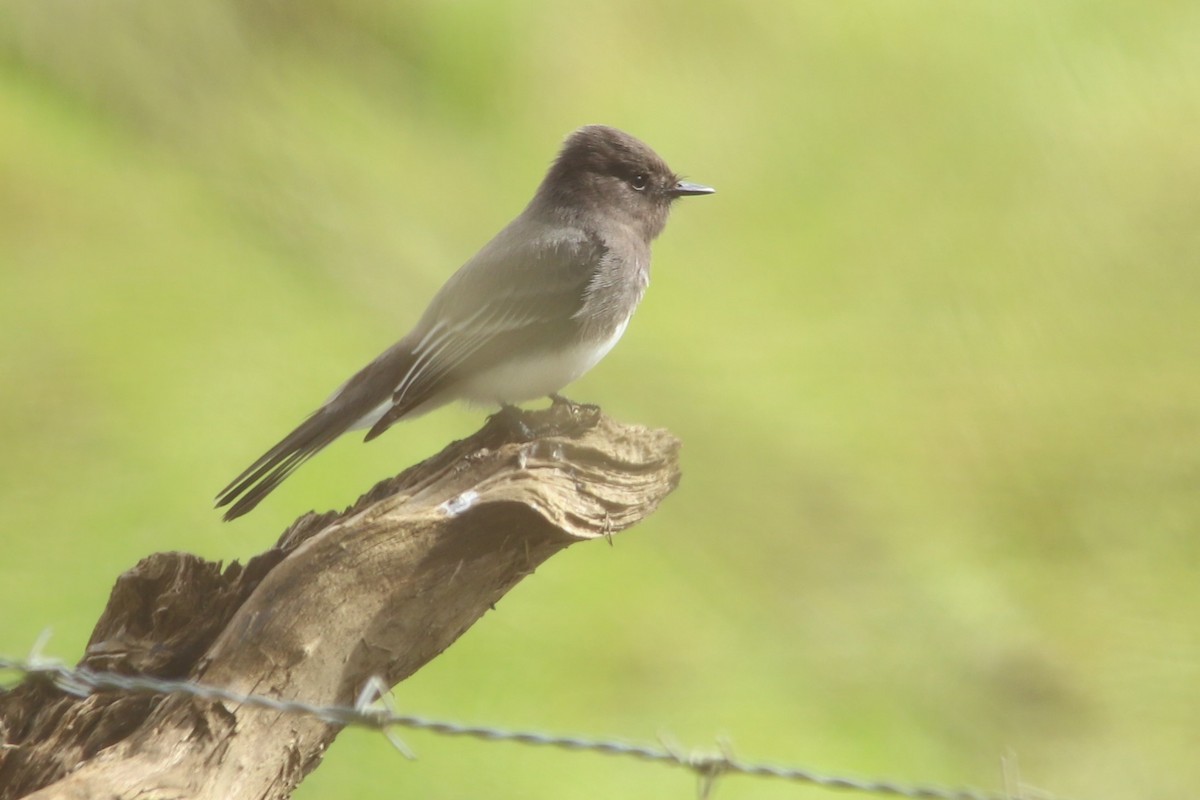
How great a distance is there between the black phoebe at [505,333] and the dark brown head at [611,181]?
45 mm

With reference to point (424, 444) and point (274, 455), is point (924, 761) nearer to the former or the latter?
point (424, 444)

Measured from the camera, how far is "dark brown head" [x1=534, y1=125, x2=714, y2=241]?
466 cm

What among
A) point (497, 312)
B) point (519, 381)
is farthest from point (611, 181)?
point (519, 381)

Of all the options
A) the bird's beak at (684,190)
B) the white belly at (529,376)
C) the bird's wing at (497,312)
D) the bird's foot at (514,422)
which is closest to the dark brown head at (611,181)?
the bird's beak at (684,190)

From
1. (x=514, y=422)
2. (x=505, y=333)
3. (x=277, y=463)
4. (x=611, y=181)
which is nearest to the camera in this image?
(x=514, y=422)

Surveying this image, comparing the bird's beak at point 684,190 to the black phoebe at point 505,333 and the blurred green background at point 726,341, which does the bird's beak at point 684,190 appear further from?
the blurred green background at point 726,341

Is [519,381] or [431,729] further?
[519,381]

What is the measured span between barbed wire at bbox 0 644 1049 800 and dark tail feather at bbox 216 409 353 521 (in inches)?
35.2

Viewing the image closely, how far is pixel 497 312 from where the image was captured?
164 inches

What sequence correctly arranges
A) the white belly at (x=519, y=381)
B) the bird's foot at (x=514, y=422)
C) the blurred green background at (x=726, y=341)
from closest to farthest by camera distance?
the bird's foot at (x=514, y=422), the white belly at (x=519, y=381), the blurred green background at (x=726, y=341)

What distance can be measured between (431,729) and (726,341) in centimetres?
620

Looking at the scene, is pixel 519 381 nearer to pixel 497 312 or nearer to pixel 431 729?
pixel 497 312

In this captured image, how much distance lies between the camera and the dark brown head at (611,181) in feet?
15.3

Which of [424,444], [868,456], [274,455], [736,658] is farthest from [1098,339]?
[274,455]
